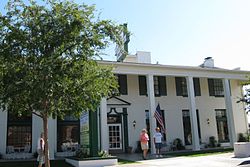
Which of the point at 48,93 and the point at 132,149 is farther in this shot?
the point at 132,149

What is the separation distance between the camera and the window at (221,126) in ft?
83.7

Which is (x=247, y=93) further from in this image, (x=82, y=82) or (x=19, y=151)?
(x=19, y=151)

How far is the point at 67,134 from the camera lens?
20562mm

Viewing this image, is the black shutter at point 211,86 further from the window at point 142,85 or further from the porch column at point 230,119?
the window at point 142,85

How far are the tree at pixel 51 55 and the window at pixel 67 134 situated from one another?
10657mm

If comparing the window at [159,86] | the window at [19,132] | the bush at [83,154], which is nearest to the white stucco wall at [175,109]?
the window at [159,86]

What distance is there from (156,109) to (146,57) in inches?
234

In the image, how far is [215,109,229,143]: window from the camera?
25523 mm

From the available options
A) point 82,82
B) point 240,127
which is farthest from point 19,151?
point 240,127

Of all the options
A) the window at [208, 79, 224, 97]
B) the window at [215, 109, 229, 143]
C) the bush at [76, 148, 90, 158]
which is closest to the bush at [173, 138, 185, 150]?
the window at [215, 109, 229, 143]

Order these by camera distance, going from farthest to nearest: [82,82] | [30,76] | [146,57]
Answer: [146,57]
[82,82]
[30,76]

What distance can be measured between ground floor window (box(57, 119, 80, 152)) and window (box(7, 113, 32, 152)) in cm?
196

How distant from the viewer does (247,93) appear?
16500 mm

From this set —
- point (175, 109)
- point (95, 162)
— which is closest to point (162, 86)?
point (175, 109)
